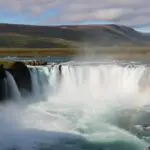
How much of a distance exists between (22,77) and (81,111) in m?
5.61

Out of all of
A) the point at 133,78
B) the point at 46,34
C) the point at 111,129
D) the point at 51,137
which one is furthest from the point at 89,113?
the point at 46,34

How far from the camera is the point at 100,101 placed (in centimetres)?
2958

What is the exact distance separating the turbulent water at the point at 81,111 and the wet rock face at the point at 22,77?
2.19 ft

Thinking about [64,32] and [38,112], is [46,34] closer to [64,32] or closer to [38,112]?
[64,32]

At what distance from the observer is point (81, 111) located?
82.2 ft

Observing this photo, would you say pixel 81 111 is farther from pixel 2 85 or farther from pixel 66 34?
pixel 66 34

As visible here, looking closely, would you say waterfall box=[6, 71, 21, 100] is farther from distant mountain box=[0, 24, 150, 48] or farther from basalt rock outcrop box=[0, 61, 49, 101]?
distant mountain box=[0, 24, 150, 48]

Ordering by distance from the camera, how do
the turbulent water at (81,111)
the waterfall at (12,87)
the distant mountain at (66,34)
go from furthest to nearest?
the distant mountain at (66,34) → the waterfall at (12,87) → the turbulent water at (81,111)

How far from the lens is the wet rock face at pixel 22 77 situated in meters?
27.0

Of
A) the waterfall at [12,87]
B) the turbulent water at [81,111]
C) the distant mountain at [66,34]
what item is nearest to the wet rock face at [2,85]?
the waterfall at [12,87]

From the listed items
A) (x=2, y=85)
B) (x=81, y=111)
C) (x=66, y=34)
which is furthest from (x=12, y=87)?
(x=66, y=34)

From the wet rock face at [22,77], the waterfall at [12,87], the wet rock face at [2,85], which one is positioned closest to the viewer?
the wet rock face at [2,85]

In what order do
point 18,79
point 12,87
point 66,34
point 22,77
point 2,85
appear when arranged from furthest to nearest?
1. point 66,34
2. point 22,77
3. point 18,79
4. point 12,87
5. point 2,85

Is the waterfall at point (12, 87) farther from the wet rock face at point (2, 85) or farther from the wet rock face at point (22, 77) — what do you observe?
the wet rock face at point (22, 77)
